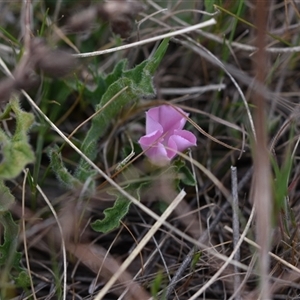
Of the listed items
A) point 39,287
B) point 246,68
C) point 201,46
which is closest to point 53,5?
point 201,46

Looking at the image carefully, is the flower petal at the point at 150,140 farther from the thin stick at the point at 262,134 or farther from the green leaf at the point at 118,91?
the thin stick at the point at 262,134

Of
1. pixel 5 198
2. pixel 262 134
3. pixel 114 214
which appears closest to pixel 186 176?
pixel 114 214

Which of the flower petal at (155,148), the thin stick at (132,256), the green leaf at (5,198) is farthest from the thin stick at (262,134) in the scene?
the green leaf at (5,198)

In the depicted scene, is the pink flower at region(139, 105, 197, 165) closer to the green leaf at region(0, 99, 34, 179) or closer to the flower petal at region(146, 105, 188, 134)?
the flower petal at region(146, 105, 188, 134)

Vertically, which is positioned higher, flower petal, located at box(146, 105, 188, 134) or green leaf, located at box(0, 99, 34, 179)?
green leaf, located at box(0, 99, 34, 179)

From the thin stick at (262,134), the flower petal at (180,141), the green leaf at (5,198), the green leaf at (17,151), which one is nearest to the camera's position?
the thin stick at (262,134)

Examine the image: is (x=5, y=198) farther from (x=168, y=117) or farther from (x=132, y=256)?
(x=168, y=117)

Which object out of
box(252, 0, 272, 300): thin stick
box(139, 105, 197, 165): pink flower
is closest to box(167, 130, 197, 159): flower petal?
box(139, 105, 197, 165): pink flower
